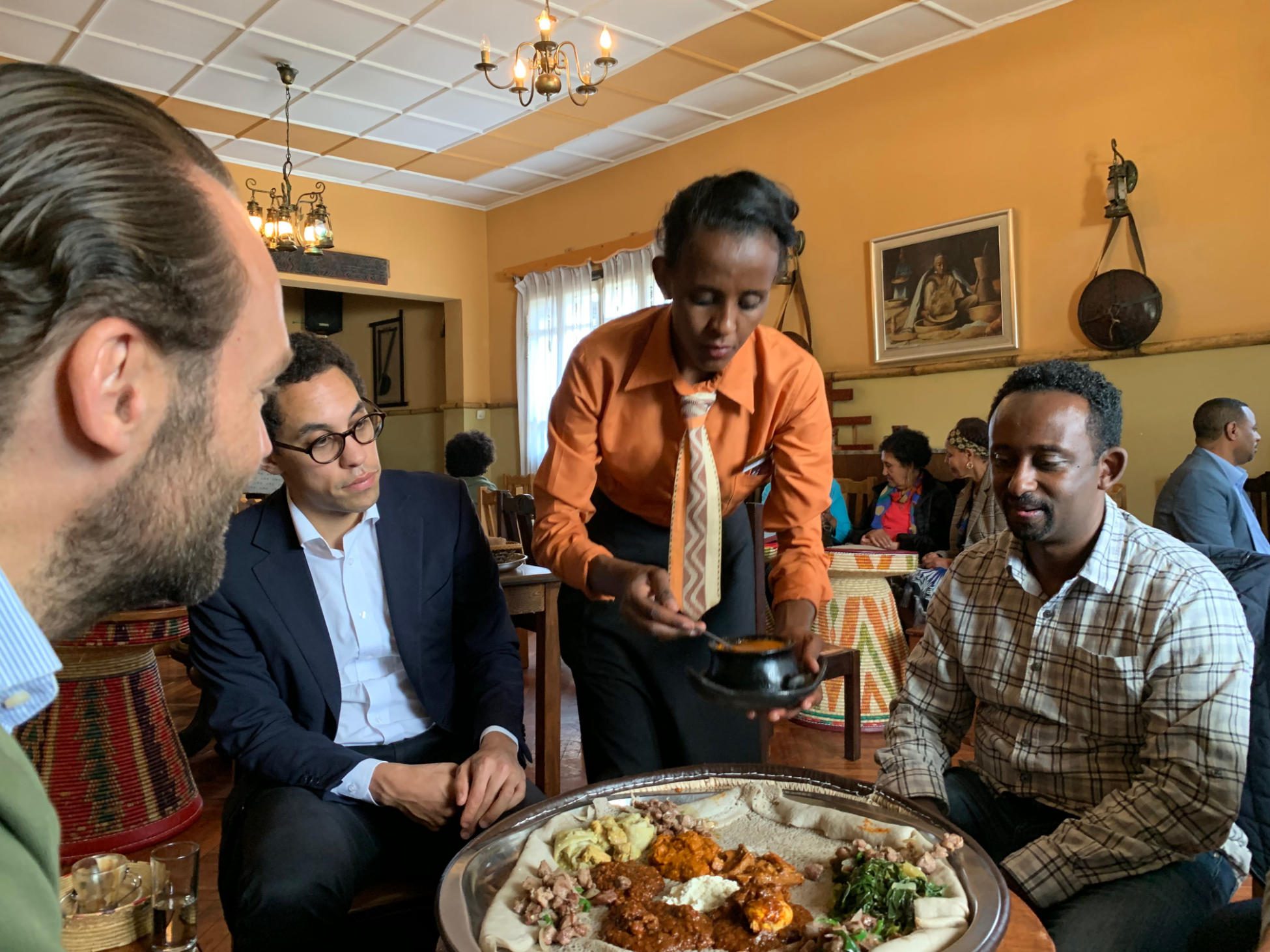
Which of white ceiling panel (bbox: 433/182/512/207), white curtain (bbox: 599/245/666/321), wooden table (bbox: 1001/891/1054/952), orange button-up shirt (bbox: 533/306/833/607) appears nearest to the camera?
wooden table (bbox: 1001/891/1054/952)

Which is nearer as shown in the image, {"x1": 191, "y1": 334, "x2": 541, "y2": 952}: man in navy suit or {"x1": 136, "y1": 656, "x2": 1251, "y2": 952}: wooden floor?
{"x1": 191, "y1": 334, "x2": 541, "y2": 952}: man in navy suit

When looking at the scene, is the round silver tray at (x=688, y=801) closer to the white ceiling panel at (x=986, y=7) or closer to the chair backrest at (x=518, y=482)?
the white ceiling panel at (x=986, y=7)

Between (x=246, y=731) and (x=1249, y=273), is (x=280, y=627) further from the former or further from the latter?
(x=1249, y=273)

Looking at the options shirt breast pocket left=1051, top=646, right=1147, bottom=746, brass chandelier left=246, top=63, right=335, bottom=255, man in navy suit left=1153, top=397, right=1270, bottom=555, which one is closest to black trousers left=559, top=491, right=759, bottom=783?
shirt breast pocket left=1051, top=646, right=1147, bottom=746

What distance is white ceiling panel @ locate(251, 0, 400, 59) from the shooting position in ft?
16.3

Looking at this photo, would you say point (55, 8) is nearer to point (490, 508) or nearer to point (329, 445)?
point (490, 508)

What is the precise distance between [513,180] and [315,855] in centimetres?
749

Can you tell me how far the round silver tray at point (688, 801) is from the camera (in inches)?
38.1

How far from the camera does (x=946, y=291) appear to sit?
5.52 metres

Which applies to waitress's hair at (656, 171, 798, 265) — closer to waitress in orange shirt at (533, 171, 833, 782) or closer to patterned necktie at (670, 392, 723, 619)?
waitress in orange shirt at (533, 171, 833, 782)

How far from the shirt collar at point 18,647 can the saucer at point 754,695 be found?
867 mm

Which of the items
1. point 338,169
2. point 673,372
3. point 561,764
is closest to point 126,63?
A: point 338,169

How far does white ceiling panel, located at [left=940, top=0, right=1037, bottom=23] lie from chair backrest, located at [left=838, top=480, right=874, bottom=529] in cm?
271

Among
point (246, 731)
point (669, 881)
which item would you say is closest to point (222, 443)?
point (669, 881)
